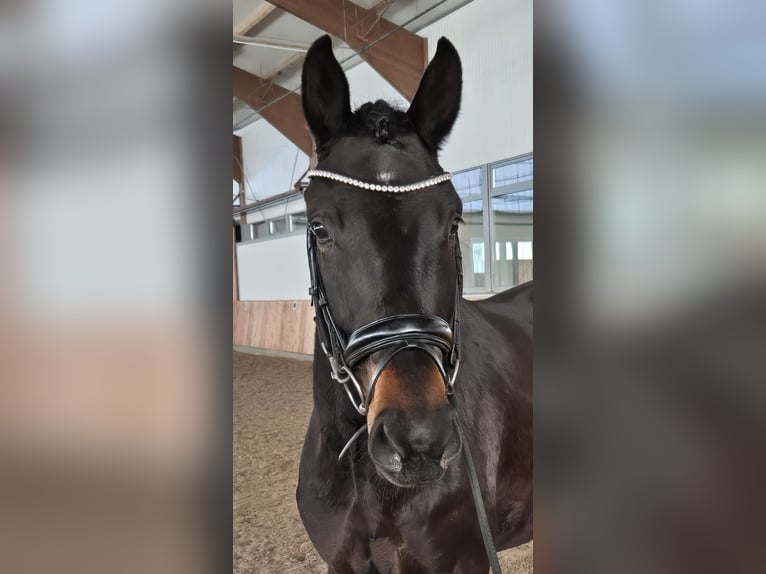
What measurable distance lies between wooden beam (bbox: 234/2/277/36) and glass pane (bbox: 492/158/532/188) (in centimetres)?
373

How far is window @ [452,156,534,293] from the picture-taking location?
6.62 m

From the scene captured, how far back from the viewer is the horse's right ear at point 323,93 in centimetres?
127

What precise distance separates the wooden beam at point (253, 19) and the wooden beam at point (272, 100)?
1.55 meters

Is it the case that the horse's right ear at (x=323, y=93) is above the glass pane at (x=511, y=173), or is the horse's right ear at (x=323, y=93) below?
below

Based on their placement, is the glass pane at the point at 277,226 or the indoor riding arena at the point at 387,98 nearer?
the indoor riding arena at the point at 387,98

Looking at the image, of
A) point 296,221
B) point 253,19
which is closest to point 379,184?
point 253,19

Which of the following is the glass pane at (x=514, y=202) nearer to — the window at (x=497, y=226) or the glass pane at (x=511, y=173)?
the window at (x=497, y=226)

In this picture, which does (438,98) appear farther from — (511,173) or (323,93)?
(511,173)

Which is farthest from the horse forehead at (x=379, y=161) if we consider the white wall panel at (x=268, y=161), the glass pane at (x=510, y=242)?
the white wall panel at (x=268, y=161)

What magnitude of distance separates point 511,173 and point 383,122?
5.70 meters

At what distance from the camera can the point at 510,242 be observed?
6.86 metres
